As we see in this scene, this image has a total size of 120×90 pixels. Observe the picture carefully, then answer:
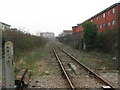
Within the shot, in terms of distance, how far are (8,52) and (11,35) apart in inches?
392

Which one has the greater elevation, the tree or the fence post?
the tree

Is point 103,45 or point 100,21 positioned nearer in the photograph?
point 103,45

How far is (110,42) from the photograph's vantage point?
1783cm

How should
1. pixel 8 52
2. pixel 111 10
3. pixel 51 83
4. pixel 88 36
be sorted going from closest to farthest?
pixel 8 52
pixel 51 83
pixel 88 36
pixel 111 10

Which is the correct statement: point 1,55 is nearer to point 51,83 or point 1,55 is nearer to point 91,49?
point 51,83

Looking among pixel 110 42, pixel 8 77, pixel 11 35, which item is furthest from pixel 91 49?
pixel 8 77

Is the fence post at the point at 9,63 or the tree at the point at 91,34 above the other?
the tree at the point at 91,34

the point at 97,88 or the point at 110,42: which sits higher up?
the point at 110,42

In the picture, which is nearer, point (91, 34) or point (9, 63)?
point (9, 63)

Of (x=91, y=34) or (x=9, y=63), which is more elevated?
(x=91, y=34)

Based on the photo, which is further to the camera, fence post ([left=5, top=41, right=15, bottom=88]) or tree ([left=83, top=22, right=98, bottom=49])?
tree ([left=83, top=22, right=98, bottom=49])

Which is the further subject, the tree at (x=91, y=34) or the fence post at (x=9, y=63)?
the tree at (x=91, y=34)

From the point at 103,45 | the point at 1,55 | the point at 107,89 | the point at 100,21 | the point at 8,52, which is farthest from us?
the point at 100,21

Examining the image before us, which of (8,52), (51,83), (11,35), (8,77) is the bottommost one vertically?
(51,83)
